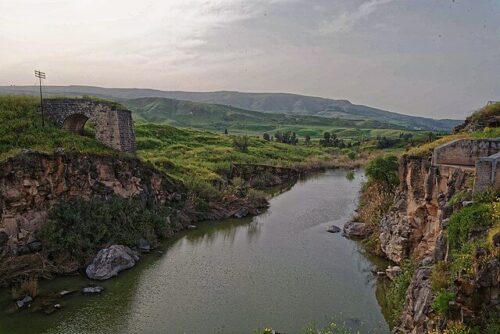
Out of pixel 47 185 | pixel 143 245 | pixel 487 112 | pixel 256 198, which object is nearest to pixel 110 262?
pixel 143 245

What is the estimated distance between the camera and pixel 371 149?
91500 mm

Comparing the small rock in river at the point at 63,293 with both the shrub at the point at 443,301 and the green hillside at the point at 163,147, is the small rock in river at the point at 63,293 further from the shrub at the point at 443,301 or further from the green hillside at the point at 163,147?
the shrub at the point at 443,301

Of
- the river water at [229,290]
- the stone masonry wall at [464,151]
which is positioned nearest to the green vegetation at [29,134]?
the river water at [229,290]

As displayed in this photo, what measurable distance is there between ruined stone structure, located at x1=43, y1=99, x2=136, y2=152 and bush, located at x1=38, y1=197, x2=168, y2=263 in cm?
611

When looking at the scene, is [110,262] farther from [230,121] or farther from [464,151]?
[230,121]

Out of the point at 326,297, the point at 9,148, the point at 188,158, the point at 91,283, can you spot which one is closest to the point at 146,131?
the point at 188,158

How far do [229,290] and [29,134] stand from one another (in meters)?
18.5

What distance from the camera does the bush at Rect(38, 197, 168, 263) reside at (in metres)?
25.0

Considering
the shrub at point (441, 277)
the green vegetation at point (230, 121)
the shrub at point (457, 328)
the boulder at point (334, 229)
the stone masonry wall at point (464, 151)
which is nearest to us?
the shrub at point (457, 328)

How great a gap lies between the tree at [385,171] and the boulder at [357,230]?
196 inches

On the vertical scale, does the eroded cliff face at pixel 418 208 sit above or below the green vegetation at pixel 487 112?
below

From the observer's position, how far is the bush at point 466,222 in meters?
12.8

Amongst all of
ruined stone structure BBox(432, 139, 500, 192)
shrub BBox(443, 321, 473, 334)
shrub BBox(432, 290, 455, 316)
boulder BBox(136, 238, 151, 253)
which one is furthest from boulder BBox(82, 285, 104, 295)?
Answer: ruined stone structure BBox(432, 139, 500, 192)

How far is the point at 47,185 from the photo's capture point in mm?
26578
